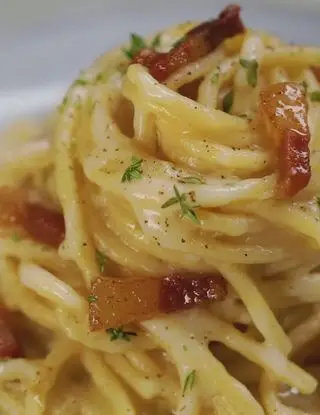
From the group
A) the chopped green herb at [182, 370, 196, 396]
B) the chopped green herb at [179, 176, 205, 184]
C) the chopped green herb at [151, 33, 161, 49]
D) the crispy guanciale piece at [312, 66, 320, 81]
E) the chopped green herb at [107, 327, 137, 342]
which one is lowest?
→ the chopped green herb at [182, 370, 196, 396]

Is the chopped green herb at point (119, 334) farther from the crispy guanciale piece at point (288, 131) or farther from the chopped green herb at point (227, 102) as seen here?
the chopped green herb at point (227, 102)

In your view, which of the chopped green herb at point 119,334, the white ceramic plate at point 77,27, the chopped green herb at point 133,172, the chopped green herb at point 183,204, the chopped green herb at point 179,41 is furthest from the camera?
the white ceramic plate at point 77,27

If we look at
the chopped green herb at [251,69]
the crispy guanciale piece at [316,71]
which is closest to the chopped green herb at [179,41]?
the chopped green herb at [251,69]

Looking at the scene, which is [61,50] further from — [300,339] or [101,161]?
[300,339]

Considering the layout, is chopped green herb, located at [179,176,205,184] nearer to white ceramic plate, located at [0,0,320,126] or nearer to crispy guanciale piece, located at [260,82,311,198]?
crispy guanciale piece, located at [260,82,311,198]

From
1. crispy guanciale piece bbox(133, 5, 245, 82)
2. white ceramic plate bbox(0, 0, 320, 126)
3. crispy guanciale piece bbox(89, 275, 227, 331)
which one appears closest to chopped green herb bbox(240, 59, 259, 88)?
crispy guanciale piece bbox(133, 5, 245, 82)

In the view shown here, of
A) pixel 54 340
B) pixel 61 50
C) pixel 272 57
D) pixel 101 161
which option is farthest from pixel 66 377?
pixel 61 50

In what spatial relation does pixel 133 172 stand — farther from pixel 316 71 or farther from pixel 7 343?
pixel 316 71
